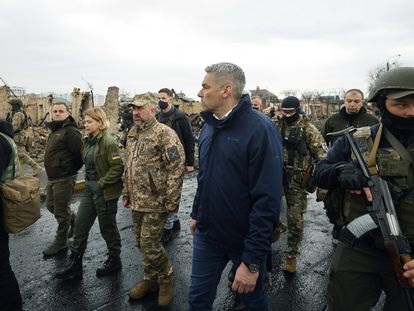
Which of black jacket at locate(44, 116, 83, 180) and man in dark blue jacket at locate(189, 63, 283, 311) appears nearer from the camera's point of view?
man in dark blue jacket at locate(189, 63, 283, 311)

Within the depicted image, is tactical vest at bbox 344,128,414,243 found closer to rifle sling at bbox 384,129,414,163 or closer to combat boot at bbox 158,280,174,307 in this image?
rifle sling at bbox 384,129,414,163

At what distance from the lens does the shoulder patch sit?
3.15 meters

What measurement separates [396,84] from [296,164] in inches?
80.5

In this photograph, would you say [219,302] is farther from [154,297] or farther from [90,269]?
[90,269]

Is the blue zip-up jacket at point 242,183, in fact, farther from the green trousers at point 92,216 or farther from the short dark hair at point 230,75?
the green trousers at point 92,216

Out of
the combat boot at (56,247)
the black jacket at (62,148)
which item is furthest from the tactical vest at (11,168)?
the combat boot at (56,247)

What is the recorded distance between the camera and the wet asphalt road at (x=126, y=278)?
3189mm

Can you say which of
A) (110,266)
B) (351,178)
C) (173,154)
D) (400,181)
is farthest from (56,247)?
(400,181)

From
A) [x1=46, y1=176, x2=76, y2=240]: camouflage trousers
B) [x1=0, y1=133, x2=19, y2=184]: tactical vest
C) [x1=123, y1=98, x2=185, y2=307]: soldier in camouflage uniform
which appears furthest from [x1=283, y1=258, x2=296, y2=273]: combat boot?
[x1=0, y1=133, x2=19, y2=184]: tactical vest

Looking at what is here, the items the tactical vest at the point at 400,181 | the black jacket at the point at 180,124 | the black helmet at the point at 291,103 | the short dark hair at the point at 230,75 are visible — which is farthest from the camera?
the black jacket at the point at 180,124

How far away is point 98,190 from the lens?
361 cm

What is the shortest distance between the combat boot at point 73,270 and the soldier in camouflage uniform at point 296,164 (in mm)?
2396

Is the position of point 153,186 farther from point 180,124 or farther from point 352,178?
point 180,124

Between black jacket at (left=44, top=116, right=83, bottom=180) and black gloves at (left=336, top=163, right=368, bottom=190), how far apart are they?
3.28m
